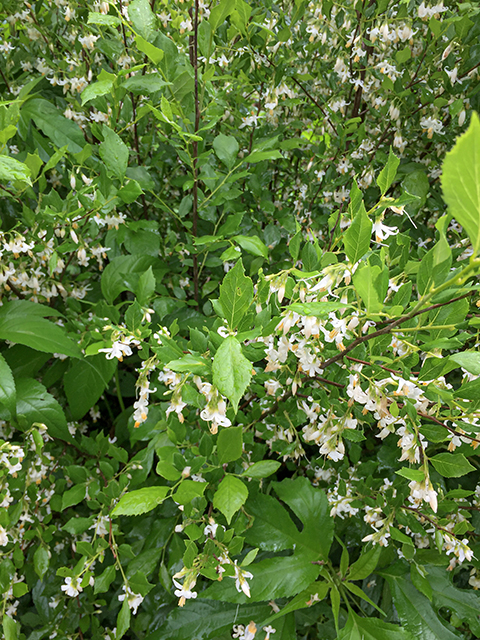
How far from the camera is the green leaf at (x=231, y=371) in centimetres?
45

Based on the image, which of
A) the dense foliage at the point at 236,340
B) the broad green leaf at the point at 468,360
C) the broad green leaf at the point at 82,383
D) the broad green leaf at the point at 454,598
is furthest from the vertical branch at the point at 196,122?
the broad green leaf at the point at 454,598

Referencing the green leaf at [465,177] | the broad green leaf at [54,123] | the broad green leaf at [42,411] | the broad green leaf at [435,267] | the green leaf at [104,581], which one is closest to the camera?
the green leaf at [465,177]

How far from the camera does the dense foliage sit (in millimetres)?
595

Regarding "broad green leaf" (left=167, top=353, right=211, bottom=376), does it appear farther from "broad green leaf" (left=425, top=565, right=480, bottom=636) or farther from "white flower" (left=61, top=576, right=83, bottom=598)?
"broad green leaf" (left=425, top=565, right=480, bottom=636)

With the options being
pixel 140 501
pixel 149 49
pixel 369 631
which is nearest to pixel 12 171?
pixel 149 49

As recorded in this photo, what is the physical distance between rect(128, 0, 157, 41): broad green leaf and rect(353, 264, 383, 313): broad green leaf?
2.14ft

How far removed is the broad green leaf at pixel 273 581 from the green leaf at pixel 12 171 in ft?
3.00

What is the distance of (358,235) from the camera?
0.49m

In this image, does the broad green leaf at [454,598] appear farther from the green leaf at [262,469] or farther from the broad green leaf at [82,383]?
the broad green leaf at [82,383]

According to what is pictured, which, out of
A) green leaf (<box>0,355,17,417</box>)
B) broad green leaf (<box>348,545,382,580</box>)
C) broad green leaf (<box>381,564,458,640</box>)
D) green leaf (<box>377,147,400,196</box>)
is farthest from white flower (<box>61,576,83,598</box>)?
green leaf (<box>377,147,400,196</box>)

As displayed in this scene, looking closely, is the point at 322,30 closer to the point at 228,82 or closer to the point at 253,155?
the point at 228,82

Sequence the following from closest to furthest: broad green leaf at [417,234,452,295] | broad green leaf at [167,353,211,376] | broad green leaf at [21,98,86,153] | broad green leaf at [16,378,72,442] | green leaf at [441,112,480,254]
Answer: green leaf at [441,112,480,254], broad green leaf at [417,234,452,295], broad green leaf at [167,353,211,376], broad green leaf at [16,378,72,442], broad green leaf at [21,98,86,153]

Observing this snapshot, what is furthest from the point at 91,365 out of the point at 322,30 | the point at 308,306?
the point at 322,30

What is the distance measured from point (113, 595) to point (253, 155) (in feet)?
4.09
